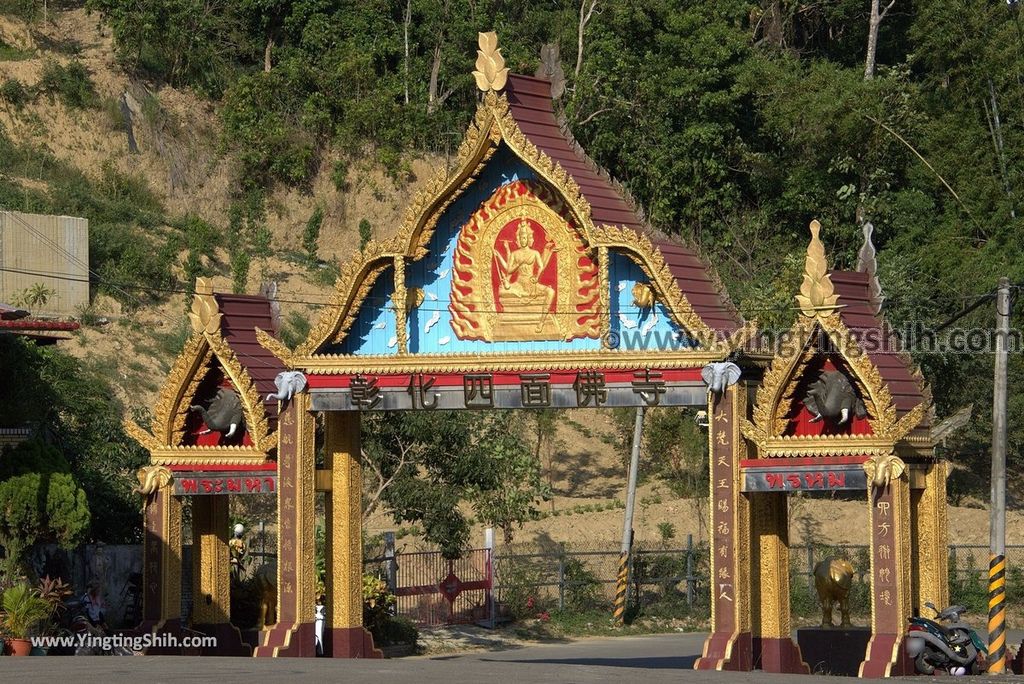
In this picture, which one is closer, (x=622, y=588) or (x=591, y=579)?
(x=622, y=588)

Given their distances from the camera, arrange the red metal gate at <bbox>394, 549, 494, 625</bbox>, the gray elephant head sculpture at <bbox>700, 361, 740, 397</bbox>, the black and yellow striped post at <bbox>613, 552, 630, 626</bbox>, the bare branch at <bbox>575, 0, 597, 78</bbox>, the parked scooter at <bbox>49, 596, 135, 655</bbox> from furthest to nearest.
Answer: the bare branch at <bbox>575, 0, 597, 78</bbox> < the black and yellow striped post at <bbox>613, 552, 630, 626</bbox> < the red metal gate at <bbox>394, 549, 494, 625</bbox> < the parked scooter at <bbox>49, 596, 135, 655</bbox> < the gray elephant head sculpture at <bbox>700, 361, 740, 397</bbox>

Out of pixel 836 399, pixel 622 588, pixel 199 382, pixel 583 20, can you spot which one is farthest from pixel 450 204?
pixel 583 20

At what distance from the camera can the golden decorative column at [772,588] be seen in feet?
70.8

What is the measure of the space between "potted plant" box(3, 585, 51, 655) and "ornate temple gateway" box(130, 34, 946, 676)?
2136 millimetres

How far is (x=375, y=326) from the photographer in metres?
23.0

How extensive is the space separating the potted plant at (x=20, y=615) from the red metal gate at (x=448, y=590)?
8.82 metres

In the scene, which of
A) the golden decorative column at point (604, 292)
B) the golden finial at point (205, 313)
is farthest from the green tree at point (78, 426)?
the golden decorative column at point (604, 292)

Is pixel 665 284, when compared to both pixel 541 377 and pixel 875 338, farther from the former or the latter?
pixel 875 338

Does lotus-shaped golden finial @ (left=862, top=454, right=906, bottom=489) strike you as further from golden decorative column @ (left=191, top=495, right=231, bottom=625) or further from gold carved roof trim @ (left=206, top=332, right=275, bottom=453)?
golden decorative column @ (left=191, top=495, right=231, bottom=625)

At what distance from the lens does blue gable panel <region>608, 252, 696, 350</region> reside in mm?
21516

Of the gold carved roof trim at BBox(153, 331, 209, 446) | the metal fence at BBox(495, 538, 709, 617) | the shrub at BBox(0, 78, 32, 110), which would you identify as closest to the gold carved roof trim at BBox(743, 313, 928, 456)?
the gold carved roof trim at BBox(153, 331, 209, 446)

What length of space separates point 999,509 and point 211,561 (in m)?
10.7

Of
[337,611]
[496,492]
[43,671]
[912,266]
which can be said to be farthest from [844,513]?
[43,671]

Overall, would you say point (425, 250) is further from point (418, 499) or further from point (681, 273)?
point (418, 499)
